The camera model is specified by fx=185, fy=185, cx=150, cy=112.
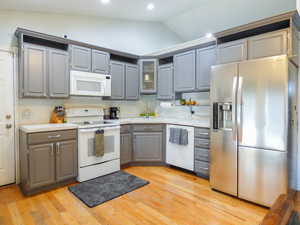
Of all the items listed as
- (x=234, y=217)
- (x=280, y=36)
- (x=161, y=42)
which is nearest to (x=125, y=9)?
(x=161, y=42)

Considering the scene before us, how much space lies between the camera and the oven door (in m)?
3.03

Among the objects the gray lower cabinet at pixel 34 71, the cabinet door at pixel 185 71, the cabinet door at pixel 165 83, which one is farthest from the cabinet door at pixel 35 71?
the cabinet door at pixel 185 71

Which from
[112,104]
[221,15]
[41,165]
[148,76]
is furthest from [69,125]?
[221,15]

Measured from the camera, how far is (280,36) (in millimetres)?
2230

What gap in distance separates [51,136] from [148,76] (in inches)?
97.1

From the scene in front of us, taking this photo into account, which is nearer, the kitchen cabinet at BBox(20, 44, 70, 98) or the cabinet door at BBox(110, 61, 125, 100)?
the kitchen cabinet at BBox(20, 44, 70, 98)

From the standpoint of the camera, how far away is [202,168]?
317 cm

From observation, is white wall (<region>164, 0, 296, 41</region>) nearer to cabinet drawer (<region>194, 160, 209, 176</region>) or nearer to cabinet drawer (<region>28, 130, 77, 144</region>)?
cabinet drawer (<region>194, 160, 209, 176</region>)

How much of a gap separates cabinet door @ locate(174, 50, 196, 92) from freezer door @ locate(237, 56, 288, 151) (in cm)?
121

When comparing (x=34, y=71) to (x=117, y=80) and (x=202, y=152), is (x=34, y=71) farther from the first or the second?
(x=202, y=152)

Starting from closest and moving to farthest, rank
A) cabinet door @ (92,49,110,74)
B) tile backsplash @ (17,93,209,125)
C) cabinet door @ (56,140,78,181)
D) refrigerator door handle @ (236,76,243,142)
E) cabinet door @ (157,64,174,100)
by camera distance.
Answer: refrigerator door handle @ (236,76,243,142) < cabinet door @ (56,140,78,181) < tile backsplash @ (17,93,209,125) < cabinet door @ (92,49,110,74) < cabinet door @ (157,64,174,100)

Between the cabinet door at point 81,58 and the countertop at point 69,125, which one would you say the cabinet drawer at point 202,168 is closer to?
the countertop at point 69,125

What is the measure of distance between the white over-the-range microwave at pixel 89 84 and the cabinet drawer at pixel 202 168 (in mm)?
2173

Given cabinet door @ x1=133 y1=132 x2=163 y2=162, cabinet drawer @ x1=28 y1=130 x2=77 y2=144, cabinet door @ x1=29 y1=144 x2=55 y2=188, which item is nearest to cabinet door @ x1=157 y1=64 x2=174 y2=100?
cabinet door @ x1=133 y1=132 x2=163 y2=162
